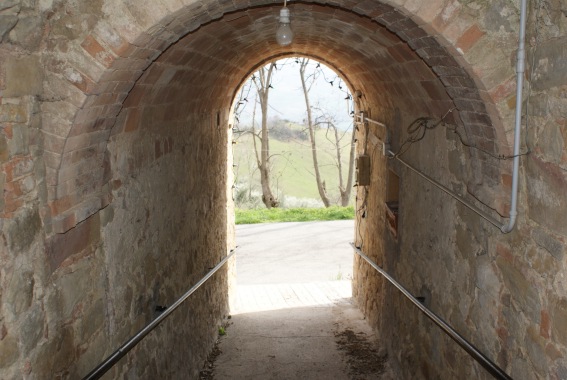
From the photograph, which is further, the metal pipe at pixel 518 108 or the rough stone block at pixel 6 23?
the metal pipe at pixel 518 108

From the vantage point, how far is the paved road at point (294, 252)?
11.9m

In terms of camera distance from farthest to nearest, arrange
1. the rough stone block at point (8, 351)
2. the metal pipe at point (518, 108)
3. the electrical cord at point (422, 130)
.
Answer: the electrical cord at point (422, 130) < the metal pipe at point (518, 108) < the rough stone block at point (8, 351)

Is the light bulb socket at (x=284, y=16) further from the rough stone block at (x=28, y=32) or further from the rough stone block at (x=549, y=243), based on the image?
the rough stone block at (x=549, y=243)

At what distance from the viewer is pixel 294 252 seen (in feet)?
45.8

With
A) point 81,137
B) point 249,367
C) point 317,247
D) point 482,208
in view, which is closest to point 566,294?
point 482,208

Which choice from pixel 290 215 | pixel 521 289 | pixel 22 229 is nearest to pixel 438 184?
pixel 521 289

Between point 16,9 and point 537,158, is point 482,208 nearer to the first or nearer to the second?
point 537,158

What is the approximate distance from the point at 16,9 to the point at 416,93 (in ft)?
10.1

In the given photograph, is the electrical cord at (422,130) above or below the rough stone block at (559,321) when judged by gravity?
above

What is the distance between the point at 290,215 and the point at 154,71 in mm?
14611

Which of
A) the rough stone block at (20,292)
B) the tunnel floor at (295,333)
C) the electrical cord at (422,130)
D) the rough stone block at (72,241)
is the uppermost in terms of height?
the electrical cord at (422,130)

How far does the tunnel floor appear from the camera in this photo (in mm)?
6383

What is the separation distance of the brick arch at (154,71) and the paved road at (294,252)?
23.7ft

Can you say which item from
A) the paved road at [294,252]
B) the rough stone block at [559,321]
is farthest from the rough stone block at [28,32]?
the paved road at [294,252]
